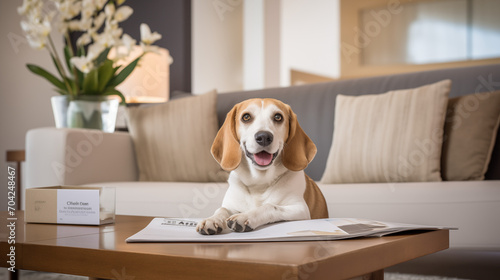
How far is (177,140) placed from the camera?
98.3 inches

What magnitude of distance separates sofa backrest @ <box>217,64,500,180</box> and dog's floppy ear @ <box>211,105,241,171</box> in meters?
1.10

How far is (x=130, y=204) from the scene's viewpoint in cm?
201

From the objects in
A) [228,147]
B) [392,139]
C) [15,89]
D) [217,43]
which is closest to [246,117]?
[228,147]

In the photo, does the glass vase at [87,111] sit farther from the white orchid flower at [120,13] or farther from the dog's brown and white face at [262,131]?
the dog's brown and white face at [262,131]

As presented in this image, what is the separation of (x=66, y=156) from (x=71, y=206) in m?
1.17

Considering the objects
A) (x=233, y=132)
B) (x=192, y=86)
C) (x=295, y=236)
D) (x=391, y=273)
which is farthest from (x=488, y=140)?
(x=192, y=86)

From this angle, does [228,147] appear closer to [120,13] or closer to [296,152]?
[296,152]

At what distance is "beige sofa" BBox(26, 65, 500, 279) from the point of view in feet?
5.14

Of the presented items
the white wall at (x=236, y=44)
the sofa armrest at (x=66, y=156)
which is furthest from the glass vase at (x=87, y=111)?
the white wall at (x=236, y=44)

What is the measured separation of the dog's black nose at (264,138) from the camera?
0.98 metres

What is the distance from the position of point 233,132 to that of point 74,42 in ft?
12.9

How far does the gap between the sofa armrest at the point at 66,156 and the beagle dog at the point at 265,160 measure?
1.40 meters

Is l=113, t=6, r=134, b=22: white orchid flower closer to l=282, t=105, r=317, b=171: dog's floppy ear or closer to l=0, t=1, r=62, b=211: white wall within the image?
l=282, t=105, r=317, b=171: dog's floppy ear

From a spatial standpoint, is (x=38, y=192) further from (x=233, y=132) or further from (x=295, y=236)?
(x=295, y=236)
